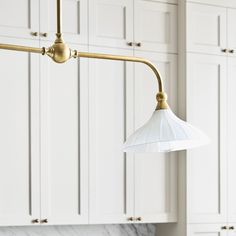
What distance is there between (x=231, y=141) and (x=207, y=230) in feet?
1.90

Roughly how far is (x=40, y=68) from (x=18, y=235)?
98 centimetres

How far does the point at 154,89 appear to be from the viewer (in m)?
3.55

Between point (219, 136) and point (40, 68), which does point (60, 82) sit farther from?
point (219, 136)

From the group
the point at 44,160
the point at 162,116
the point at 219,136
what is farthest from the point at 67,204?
the point at 162,116

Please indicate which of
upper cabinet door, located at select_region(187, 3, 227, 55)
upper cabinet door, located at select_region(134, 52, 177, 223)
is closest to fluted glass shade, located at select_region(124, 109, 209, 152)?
upper cabinet door, located at select_region(134, 52, 177, 223)

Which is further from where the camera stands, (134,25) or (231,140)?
(231,140)

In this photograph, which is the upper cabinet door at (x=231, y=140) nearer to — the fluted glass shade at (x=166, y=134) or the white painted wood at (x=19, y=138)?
the white painted wood at (x=19, y=138)

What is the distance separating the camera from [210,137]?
3.59 metres

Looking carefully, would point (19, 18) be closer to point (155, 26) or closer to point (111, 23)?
point (111, 23)

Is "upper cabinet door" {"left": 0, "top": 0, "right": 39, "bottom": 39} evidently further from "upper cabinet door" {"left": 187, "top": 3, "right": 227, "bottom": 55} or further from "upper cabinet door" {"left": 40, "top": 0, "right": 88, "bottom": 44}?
"upper cabinet door" {"left": 187, "top": 3, "right": 227, "bottom": 55}

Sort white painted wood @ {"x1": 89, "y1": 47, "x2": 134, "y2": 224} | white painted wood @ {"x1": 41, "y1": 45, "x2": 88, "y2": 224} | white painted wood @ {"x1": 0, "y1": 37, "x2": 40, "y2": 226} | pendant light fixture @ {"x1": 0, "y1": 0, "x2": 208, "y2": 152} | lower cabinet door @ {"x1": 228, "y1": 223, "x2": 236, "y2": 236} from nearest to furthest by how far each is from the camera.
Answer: pendant light fixture @ {"x1": 0, "y1": 0, "x2": 208, "y2": 152} → white painted wood @ {"x1": 0, "y1": 37, "x2": 40, "y2": 226} → white painted wood @ {"x1": 41, "y1": 45, "x2": 88, "y2": 224} → white painted wood @ {"x1": 89, "y1": 47, "x2": 134, "y2": 224} → lower cabinet door @ {"x1": 228, "y1": 223, "x2": 236, "y2": 236}

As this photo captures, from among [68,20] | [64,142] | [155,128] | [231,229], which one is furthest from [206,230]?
[155,128]

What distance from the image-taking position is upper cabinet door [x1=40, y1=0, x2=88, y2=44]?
10.7 ft

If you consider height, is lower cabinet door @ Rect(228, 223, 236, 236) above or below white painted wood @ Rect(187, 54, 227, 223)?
below
